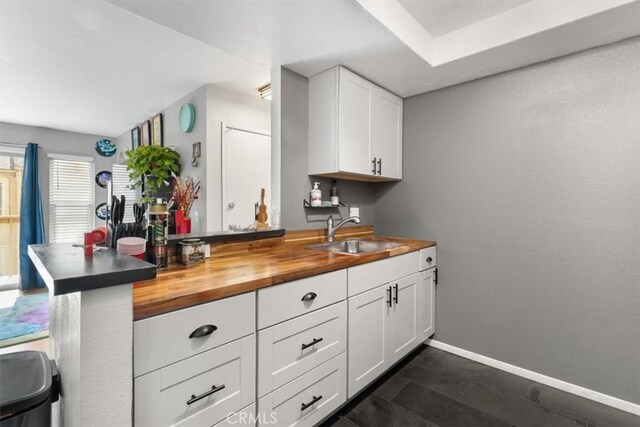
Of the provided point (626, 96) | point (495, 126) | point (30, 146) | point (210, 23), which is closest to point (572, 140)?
point (626, 96)

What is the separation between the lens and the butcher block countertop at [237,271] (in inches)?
36.3

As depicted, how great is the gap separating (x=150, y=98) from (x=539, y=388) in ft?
14.2

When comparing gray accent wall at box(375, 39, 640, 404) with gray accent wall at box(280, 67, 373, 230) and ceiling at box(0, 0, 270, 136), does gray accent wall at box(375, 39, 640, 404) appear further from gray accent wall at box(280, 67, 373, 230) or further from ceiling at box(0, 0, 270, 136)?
ceiling at box(0, 0, 270, 136)

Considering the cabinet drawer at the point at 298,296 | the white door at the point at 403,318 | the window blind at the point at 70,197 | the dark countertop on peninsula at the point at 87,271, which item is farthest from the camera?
the window blind at the point at 70,197

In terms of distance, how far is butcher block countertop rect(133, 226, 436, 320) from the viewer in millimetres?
922

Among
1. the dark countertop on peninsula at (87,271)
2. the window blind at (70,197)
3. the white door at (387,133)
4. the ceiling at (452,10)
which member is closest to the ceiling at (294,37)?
the ceiling at (452,10)

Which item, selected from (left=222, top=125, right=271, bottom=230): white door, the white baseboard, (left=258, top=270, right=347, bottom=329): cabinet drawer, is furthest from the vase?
the white baseboard

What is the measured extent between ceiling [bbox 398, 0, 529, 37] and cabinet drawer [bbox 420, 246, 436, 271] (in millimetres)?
1578

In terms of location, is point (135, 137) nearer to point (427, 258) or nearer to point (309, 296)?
point (309, 296)

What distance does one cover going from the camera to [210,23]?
151cm

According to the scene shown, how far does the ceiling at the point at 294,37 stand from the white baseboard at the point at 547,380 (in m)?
2.13

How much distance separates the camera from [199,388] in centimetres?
98

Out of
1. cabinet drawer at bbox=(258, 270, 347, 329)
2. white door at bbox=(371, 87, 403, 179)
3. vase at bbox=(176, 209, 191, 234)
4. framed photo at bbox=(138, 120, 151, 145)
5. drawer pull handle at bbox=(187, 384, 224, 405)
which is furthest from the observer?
framed photo at bbox=(138, 120, 151, 145)

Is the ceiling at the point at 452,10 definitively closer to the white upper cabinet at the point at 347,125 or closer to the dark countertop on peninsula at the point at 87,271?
the white upper cabinet at the point at 347,125
